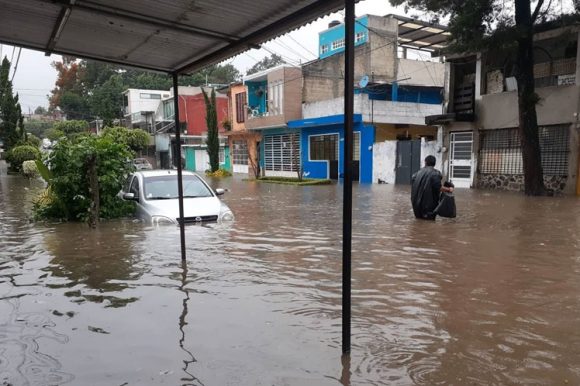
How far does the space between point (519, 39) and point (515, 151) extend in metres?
4.58

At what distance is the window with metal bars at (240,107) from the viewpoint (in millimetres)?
35188

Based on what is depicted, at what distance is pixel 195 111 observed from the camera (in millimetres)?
45031

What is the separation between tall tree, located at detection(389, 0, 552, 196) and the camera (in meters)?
14.8

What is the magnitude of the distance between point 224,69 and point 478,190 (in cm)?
5131

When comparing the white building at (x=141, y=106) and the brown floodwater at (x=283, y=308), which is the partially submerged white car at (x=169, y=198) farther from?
the white building at (x=141, y=106)

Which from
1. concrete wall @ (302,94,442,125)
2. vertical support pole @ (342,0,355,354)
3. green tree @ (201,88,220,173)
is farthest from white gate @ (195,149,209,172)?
vertical support pole @ (342,0,355,354)

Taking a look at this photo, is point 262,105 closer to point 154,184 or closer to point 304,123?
point 304,123

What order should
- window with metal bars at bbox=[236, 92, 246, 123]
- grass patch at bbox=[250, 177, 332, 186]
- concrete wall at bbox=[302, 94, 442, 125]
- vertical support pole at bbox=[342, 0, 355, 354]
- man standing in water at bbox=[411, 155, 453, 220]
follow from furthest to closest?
window with metal bars at bbox=[236, 92, 246, 123], concrete wall at bbox=[302, 94, 442, 125], grass patch at bbox=[250, 177, 332, 186], man standing in water at bbox=[411, 155, 453, 220], vertical support pole at bbox=[342, 0, 355, 354]

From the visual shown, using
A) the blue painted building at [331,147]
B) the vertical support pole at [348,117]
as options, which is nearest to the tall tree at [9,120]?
the blue painted building at [331,147]

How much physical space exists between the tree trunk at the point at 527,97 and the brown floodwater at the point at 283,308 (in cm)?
768

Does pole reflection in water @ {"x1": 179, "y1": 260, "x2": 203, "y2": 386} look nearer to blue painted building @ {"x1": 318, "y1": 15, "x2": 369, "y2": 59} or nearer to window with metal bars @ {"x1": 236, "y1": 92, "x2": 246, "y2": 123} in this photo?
blue painted building @ {"x1": 318, "y1": 15, "x2": 369, "y2": 59}

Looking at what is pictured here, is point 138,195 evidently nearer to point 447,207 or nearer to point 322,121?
point 447,207

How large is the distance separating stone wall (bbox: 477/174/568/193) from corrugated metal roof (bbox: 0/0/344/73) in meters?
15.1

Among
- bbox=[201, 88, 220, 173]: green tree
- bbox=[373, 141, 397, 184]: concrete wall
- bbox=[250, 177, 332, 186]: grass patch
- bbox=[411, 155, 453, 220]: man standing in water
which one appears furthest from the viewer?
bbox=[201, 88, 220, 173]: green tree
